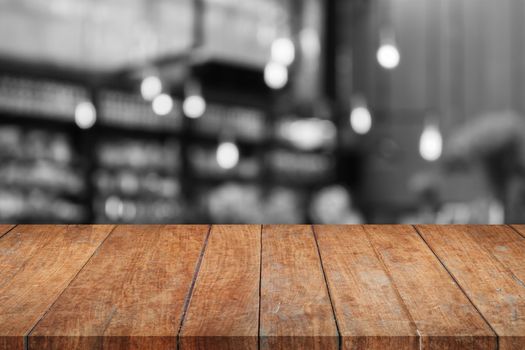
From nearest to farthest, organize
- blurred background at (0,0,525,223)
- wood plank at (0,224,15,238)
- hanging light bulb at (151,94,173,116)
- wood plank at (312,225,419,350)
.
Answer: wood plank at (312,225,419,350), wood plank at (0,224,15,238), blurred background at (0,0,525,223), hanging light bulb at (151,94,173,116)

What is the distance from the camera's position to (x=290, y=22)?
3.82 meters

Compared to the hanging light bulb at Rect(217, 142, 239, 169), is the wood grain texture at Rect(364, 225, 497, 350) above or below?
below

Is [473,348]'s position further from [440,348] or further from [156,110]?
[156,110]

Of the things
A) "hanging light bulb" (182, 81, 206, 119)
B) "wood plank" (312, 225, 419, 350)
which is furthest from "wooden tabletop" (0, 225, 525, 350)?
"hanging light bulb" (182, 81, 206, 119)

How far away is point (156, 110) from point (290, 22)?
0.90 meters

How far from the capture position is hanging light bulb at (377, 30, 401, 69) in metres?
3.81

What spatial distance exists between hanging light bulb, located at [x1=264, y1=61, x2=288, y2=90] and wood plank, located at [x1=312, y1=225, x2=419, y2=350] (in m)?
2.37

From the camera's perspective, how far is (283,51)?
384cm

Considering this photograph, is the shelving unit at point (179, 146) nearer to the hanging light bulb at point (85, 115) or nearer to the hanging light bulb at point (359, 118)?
the hanging light bulb at point (85, 115)

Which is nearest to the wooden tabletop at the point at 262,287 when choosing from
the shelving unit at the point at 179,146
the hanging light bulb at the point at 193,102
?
the shelving unit at the point at 179,146

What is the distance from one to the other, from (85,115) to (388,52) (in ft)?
5.63

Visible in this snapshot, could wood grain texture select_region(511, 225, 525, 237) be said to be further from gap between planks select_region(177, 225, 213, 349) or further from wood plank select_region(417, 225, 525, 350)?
gap between planks select_region(177, 225, 213, 349)

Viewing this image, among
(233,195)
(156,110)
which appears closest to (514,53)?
(233,195)

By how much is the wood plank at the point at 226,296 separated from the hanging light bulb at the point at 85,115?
2308 mm
